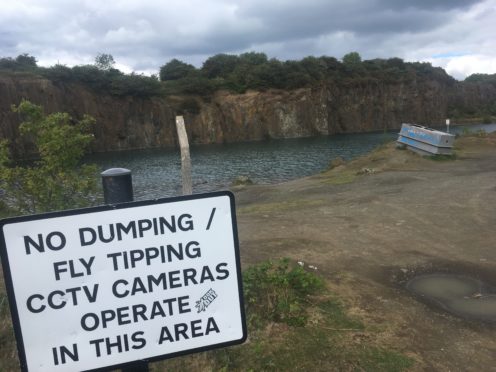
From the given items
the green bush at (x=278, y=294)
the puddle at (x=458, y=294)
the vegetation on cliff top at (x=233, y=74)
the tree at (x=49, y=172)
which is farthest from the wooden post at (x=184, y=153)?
the vegetation on cliff top at (x=233, y=74)

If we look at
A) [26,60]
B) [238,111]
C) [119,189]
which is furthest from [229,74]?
[119,189]

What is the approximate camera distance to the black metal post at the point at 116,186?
180 cm

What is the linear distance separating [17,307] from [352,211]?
11.0 m

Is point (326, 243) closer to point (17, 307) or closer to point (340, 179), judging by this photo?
point (17, 307)

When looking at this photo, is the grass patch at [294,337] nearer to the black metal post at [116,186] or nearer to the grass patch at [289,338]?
the grass patch at [289,338]

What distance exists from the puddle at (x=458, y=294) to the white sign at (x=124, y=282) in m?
4.91

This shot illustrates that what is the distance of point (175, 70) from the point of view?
91.4m

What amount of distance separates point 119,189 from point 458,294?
5999 mm

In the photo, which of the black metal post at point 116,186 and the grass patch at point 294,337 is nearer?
the black metal post at point 116,186

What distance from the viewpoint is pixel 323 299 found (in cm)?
586

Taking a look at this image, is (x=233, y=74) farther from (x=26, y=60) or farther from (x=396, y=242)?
(x=396, y=242)

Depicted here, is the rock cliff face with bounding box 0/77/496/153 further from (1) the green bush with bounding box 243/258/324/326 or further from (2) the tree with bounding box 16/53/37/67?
(1) the green bush with bounding box 243/258/324/326

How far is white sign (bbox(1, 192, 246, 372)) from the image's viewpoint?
5.55 feet

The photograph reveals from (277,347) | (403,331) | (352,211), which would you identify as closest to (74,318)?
(277,347)
